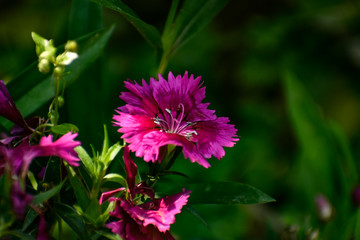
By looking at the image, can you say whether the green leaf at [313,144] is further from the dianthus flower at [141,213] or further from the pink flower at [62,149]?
the pink flower at [62,149]

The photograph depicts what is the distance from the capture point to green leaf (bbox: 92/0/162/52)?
24.3 inches

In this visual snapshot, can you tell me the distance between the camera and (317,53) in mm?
2189

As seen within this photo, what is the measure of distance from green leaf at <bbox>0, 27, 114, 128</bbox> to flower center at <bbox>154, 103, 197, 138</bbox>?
9.6 inches

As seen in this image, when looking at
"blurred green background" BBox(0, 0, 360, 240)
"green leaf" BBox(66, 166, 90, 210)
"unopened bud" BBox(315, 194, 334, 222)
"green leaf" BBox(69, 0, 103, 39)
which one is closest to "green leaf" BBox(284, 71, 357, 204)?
"blurred green background" BBox(0, 0, 360, 240)

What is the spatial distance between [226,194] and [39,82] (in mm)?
382

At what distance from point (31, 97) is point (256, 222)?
58.0 inches

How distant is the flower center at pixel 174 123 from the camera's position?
Answer: 22.7 inches

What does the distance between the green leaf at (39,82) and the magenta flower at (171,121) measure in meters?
0.23

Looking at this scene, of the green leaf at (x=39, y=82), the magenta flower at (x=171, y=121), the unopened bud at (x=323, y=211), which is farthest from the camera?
the unopened bud at (x=323, y=211)

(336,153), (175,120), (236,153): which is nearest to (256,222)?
(236,153)

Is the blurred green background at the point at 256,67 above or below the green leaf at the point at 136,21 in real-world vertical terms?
below

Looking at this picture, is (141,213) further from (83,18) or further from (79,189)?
(83,18)

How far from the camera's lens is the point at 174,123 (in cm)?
58

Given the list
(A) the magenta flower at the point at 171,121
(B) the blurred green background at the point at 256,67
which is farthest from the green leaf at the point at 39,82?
(B) the blurred green background at the point at 256,67
